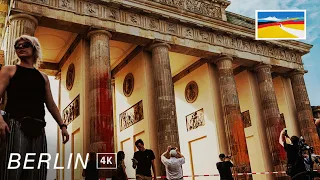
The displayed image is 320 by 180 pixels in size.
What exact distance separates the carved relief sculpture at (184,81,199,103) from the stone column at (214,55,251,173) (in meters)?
2.76

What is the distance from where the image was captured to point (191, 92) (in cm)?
2308

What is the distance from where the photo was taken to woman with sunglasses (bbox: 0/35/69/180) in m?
2.52

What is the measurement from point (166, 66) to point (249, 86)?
8.25 metres

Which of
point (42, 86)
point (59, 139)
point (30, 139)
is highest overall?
point (59, 139)

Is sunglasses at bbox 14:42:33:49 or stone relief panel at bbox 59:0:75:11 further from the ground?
stone relief panel at bbox 59:0:75:11

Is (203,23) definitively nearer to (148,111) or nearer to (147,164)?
(148,111)

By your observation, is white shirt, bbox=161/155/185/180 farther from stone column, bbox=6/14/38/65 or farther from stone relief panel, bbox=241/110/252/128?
stone relief panel, bbox=241/110/252/128

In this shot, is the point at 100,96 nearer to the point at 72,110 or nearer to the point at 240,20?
the point at 72,110

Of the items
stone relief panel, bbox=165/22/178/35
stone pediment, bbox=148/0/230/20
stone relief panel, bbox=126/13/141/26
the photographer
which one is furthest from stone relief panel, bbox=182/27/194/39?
the photographer

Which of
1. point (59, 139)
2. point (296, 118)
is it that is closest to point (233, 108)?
point (296, 118)

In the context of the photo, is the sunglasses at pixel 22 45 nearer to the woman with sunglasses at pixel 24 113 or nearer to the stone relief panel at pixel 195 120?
the woman with sunglasses at pixel 24 113

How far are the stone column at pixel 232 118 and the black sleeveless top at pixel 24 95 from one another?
54.3 feet

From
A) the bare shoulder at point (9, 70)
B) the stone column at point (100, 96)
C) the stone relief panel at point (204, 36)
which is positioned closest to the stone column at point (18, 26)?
the stone column at point (100, 96)

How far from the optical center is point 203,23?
65.1ft
